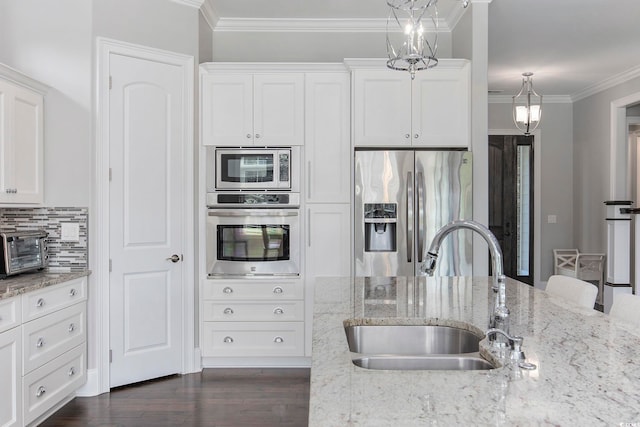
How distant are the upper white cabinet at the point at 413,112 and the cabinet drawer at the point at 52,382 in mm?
2436

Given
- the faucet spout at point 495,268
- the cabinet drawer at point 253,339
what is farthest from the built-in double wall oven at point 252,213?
the faucet spout at point 495,268

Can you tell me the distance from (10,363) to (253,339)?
1724mm

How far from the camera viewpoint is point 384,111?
3646 mm

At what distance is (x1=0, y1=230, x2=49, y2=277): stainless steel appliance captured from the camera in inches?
102

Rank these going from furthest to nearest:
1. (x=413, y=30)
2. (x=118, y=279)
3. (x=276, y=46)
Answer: (x=276, y=46) → (x=118, y=279) → (x=413, y=30)

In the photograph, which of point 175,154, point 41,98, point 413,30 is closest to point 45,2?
point 41,98

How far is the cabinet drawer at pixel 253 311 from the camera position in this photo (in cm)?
368

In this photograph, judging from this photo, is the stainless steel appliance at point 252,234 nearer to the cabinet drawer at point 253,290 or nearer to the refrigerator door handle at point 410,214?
the cabinet drawer at point 253,290

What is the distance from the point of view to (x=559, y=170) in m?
6.83

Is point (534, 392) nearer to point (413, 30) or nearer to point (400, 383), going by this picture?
point (400, 383)

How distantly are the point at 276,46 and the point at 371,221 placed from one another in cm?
189

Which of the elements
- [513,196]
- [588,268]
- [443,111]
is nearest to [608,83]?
[513,196]

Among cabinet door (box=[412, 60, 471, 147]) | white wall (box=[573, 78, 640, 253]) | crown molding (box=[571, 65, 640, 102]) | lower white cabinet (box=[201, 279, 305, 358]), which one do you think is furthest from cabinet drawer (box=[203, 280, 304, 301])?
crown molding (box=[571, 65, 640, 102])

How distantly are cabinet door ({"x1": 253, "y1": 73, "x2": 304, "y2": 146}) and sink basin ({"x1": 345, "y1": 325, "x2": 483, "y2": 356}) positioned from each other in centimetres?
A: 236
